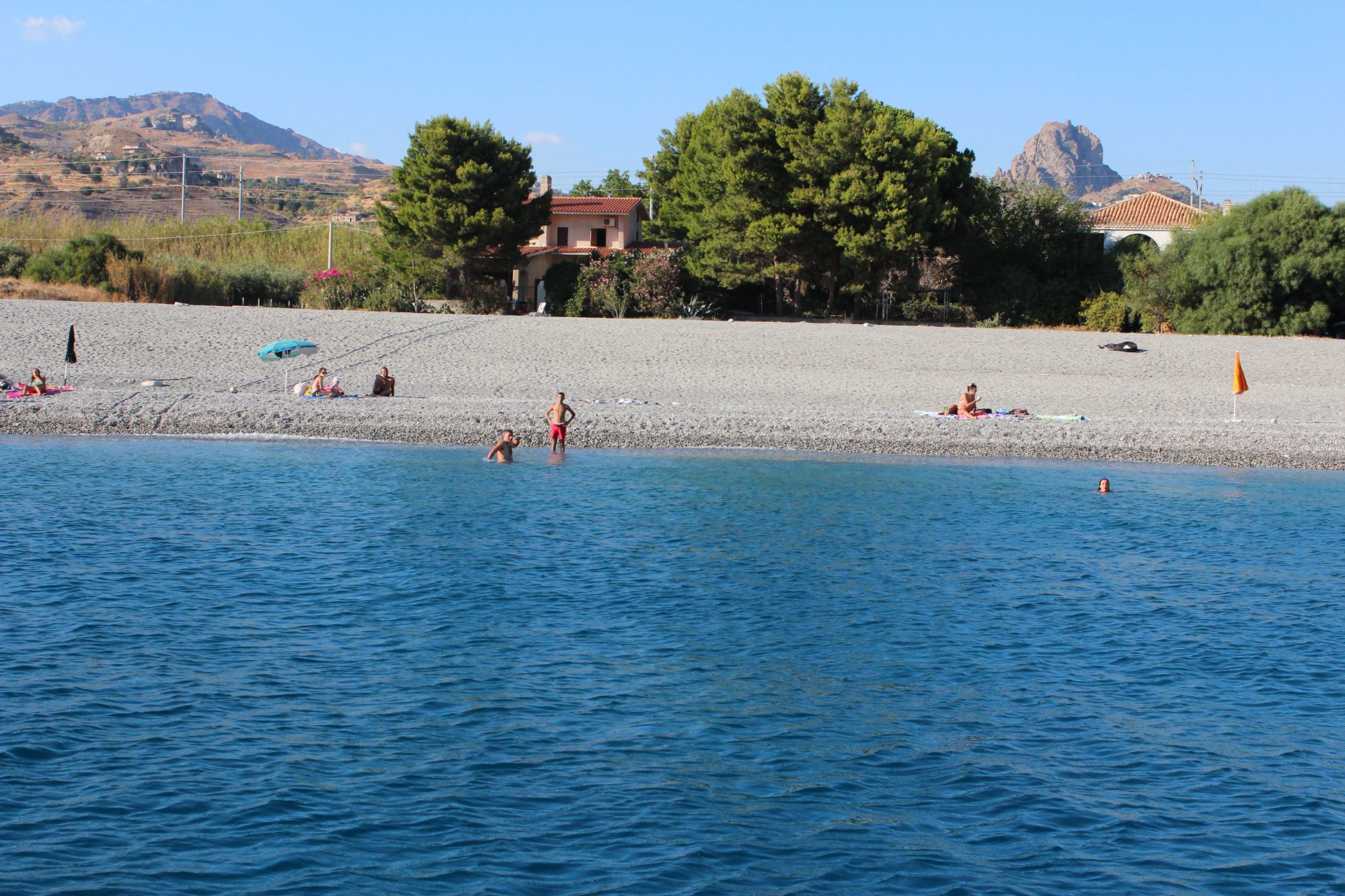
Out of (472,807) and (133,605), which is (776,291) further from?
(472,807)

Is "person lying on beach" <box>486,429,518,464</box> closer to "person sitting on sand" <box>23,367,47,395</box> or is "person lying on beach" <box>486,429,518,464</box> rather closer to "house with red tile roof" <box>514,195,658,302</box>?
"person sitting on sand" <box>23,367,47,395</box>

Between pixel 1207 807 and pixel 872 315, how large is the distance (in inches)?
1426

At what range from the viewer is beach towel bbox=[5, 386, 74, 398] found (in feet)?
78.5

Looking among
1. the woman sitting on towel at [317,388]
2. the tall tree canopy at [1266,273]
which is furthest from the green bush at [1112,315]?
the woman sitting on towel at [317,388]

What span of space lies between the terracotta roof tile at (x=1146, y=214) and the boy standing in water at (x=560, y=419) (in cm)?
3954

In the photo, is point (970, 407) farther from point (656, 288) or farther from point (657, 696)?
point (656, 288)

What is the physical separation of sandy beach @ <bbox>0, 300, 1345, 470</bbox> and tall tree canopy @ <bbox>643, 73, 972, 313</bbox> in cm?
602

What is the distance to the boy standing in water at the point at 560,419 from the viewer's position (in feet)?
71.1

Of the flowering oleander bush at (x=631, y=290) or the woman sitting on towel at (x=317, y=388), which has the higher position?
the flowering oleander bush at (x=631, y=290)

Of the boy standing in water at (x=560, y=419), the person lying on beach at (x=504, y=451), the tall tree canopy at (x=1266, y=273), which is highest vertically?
the tall tree canopy at (x=1266, y=273)

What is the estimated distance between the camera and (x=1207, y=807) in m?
7.80

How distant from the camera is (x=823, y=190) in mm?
40812

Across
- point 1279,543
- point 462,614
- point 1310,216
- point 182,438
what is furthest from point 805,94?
point 462,614

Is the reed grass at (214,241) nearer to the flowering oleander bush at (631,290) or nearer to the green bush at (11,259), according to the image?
the green bush at (11,259)
